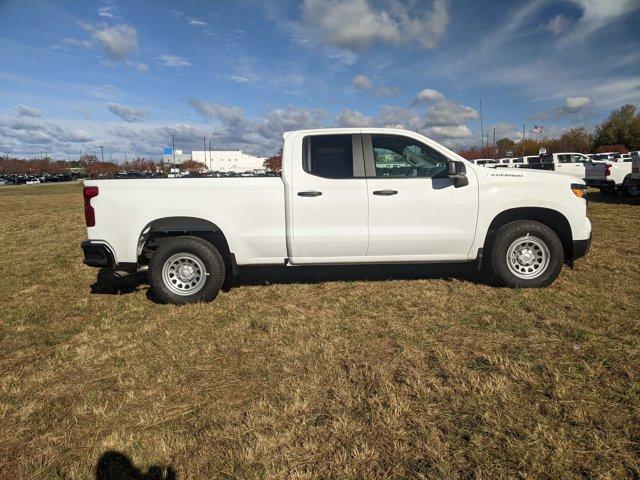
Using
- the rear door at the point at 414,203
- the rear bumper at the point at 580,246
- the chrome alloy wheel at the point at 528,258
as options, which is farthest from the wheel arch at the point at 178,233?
the rear bumper at the point at 580,246

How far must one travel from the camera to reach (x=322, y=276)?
6.16 m

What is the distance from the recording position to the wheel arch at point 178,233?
484 cm

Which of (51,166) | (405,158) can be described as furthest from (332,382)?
(51,166)

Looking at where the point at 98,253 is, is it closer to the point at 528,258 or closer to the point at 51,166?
the point at 528,258

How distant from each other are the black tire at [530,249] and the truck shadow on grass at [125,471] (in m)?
4.15

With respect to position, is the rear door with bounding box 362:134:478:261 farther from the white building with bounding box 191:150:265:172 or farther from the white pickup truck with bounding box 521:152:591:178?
the white building with bounding box 191:150:265:172

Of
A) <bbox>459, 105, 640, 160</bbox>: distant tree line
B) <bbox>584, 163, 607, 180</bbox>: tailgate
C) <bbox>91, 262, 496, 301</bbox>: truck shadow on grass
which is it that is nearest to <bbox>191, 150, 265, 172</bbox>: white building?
<bbox>459, 105, 640, 160</bbox>: distant tree line

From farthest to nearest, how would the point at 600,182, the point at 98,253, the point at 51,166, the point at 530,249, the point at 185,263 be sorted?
the point at 51,166 < the point at 600,182 < the point at 530,249 < the point at 185,263 < the point at 98,253

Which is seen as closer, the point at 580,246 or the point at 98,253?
the point at 98,253

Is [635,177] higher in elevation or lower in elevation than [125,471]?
higher

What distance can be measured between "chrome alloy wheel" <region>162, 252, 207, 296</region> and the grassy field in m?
0.27

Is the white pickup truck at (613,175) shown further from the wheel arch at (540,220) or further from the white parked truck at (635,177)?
the wheel arch at (540,220)

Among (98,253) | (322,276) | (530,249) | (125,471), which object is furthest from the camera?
(322,276)

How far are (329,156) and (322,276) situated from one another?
1.91 meters
